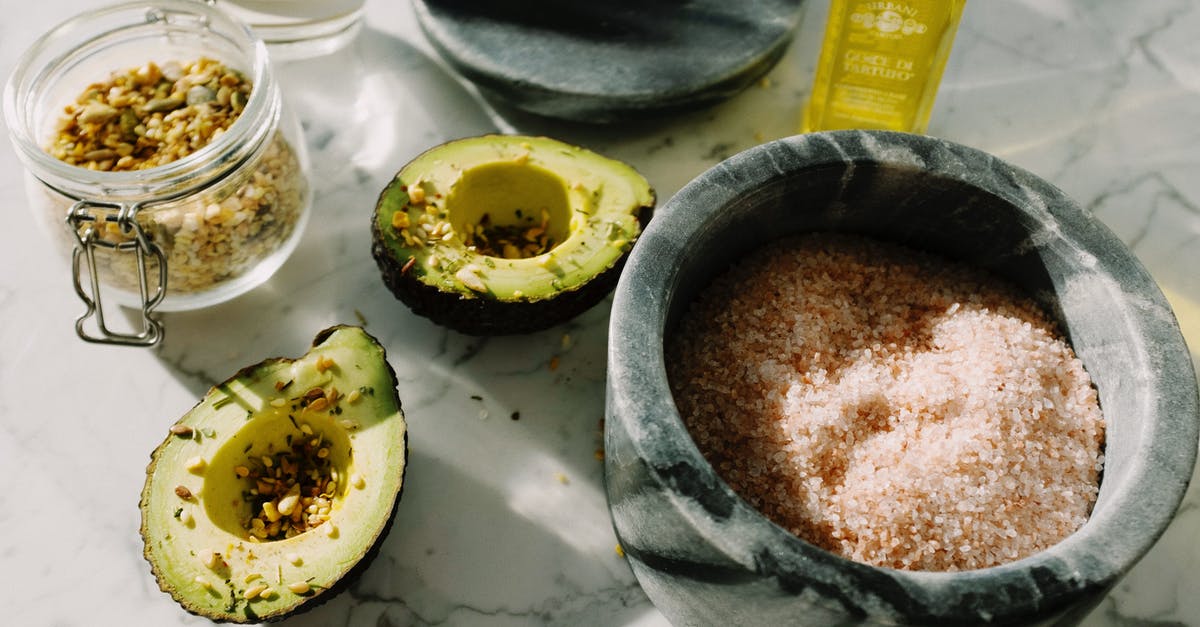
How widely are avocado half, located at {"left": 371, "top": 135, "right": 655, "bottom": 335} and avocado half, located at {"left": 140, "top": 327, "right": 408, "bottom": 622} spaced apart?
77 mm

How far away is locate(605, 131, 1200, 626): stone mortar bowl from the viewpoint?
1.75 ft

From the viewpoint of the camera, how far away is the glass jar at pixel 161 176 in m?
0.75

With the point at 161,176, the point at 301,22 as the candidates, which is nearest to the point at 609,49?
the point at 301,22

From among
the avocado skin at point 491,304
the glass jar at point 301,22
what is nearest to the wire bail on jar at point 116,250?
the avocado skin at point 491,304

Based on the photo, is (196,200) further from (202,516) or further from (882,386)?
(882,386)

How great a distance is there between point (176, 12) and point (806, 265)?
588mm

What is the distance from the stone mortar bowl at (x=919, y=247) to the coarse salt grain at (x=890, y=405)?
24 mm

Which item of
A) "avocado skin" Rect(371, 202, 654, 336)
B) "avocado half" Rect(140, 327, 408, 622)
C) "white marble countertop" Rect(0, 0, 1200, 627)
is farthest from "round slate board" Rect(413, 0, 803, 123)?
"avocado half" Rect(140, 327, 408, 622)

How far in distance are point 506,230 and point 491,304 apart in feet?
0.42

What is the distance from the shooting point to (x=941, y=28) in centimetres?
83

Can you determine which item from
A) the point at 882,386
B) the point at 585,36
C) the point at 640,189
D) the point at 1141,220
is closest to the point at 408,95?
the point at 585,36

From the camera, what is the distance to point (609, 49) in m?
0.96

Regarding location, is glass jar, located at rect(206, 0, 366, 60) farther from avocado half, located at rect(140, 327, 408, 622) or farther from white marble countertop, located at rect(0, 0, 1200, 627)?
avocado half, located at rect(140, 327, 408, 622)

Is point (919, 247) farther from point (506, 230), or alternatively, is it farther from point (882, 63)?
point (506, 230)
